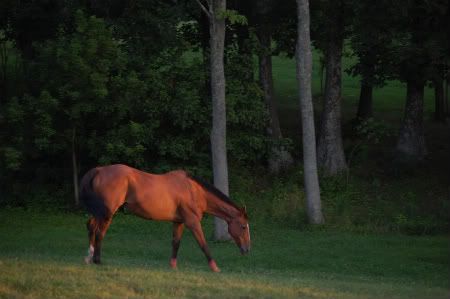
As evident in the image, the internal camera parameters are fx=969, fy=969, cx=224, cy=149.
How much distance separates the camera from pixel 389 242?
28203 millimetres

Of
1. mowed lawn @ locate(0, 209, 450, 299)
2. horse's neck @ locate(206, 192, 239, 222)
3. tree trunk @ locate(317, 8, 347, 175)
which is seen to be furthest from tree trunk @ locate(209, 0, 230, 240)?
tree trunk @ locate(317, 8, 347, 175)

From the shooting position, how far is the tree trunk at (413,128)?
126 feet

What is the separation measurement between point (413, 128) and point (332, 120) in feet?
11.2

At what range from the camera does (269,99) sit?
38.6m

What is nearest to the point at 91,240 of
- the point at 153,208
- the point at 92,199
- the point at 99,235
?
the point at 99,235

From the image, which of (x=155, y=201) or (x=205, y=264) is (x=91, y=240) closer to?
(x=155, y=201)

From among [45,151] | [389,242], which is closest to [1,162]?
[45,151]

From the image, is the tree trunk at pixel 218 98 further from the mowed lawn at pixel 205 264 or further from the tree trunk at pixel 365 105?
the tree trunk at pixel 365 105

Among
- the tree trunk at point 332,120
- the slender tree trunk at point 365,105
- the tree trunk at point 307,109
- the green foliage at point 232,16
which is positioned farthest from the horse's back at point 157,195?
the slender tree trunk at point 365,105

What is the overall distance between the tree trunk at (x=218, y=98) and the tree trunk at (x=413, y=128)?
1255cm

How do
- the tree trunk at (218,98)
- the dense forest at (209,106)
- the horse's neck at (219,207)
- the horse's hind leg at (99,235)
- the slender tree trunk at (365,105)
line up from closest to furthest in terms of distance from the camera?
the horse's hind leg at (99,235), the horse's neck at (219,207), the tree trunk at (218,98), the dense forest at (209,106), the slender tree trunk at (365,105)

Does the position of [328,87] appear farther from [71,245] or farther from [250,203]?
[71,245]

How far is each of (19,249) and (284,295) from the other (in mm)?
12492

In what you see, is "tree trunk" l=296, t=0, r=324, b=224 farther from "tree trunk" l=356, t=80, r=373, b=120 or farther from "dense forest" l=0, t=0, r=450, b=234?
"tree trunk" l=356, t=80, r=373, b=120
